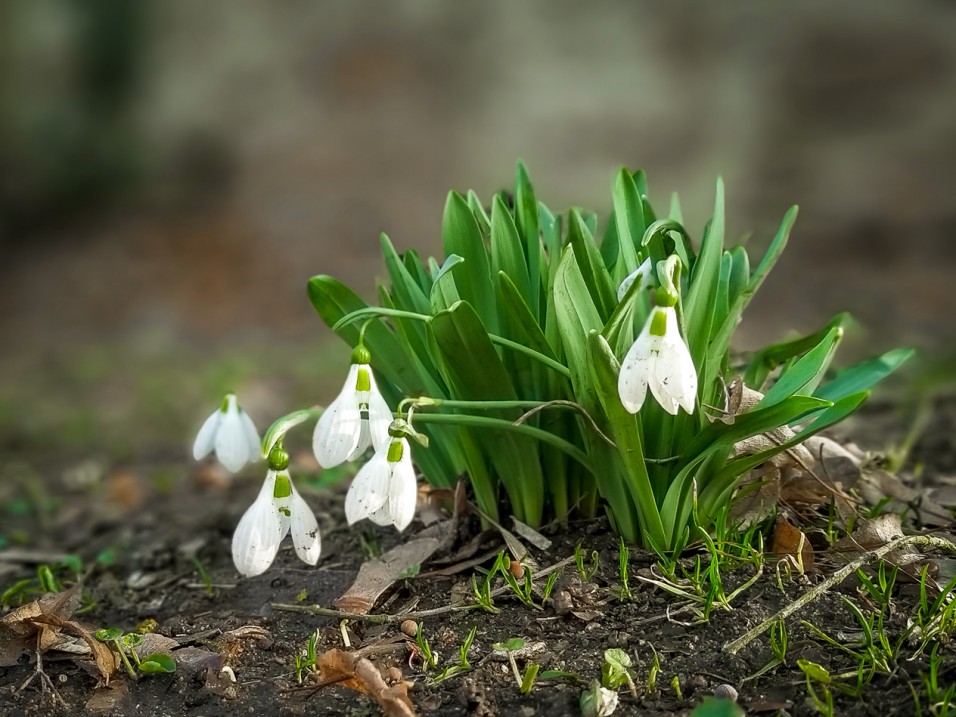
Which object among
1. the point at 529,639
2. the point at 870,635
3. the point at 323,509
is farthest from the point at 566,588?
the point at 323,509

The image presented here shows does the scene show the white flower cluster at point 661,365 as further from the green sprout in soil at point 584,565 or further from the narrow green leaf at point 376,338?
the narrow green leaf at point 376,338

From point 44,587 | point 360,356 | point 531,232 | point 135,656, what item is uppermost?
point 531,232

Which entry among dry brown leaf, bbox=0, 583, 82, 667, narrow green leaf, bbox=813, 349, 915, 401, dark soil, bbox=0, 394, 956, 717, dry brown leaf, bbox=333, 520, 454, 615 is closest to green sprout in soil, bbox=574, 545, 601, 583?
dark soil, bbox=0, 394, 956, 717

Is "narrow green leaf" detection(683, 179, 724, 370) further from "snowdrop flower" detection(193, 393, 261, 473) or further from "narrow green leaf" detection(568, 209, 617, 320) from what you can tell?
"snowdrop flower" detection(193, 393, 261, 473)

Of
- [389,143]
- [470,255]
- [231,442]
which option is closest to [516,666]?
[231,442]

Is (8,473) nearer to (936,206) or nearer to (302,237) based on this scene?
(302,237)

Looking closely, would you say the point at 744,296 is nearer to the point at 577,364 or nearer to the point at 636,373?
the point at 577,364
